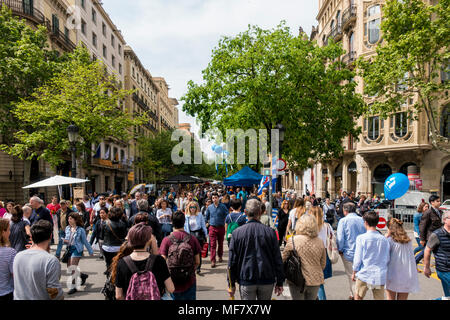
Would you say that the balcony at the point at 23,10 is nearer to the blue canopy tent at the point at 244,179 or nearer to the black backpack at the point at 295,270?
the blue canopy tent at the point at 244,179

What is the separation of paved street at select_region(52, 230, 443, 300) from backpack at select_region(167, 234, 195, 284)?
2.09 m

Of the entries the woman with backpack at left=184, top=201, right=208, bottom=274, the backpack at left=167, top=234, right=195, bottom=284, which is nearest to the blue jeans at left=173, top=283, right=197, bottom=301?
the backpack at left=167, top=234, right=195, bottom=284

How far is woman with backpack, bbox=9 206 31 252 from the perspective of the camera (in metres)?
5.93

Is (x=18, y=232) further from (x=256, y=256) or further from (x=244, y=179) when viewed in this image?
(x=244, y=179)

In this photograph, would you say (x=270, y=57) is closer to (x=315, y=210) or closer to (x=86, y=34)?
(x=315, y=210)

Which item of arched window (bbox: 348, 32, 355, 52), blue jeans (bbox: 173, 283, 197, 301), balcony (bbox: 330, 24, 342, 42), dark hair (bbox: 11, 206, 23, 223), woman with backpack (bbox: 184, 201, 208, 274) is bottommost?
blue jeans (bbox: 173, 283, 197, 301)

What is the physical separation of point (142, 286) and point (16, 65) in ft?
68.9

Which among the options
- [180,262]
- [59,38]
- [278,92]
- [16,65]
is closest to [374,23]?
[278,92]

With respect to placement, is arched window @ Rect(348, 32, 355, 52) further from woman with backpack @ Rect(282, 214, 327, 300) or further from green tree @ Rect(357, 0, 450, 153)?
woman with backpack @ Rect(282, 214, 327, 300)

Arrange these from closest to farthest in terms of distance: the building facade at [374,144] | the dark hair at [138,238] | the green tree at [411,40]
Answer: the dark hair at [138,238], the green tree at [411,40], the building facade at [374,144]

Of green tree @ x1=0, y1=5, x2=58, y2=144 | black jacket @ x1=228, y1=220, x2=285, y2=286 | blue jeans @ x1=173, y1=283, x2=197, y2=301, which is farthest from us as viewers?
green tree @ x1=0, y1=5, x2=58, y2=144

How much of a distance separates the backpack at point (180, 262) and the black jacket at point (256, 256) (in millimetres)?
562

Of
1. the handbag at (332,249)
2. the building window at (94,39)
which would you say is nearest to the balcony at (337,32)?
the building window at (94,39)

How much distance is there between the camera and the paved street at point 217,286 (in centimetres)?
627
